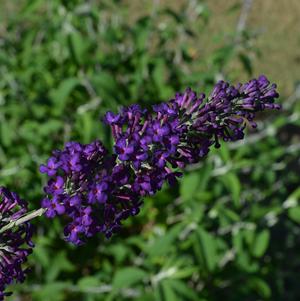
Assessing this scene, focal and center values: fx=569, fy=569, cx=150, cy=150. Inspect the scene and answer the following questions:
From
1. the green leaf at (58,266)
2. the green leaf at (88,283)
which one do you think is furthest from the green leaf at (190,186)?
the green leaf at (58,266)

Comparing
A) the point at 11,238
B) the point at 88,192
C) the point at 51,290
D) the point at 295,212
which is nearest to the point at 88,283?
the point at 51,290

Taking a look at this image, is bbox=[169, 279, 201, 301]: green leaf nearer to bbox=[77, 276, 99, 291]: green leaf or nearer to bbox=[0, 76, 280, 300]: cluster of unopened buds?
bbox=[77, 276, 99, 291]: green leaf

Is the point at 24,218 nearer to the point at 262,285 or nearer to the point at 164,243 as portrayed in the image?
the point at 164,243

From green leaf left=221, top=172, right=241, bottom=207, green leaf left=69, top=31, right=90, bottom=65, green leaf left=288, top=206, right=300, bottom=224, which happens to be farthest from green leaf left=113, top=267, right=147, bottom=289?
green leaf left=69, top=31, right=90, bottom=65

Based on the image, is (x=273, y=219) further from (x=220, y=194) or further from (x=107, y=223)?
(x=107, y=223)

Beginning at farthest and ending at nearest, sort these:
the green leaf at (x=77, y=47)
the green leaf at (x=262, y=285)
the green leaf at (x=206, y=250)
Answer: the green leaf at (x=262, y=285) < the green leaf at (x=77, y=47) < the green leaf at (x=206, y=250)

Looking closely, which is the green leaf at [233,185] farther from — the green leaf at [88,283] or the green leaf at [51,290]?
the green leaf at [51,290]

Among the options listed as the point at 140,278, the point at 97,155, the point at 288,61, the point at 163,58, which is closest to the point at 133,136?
the point at 97,155
